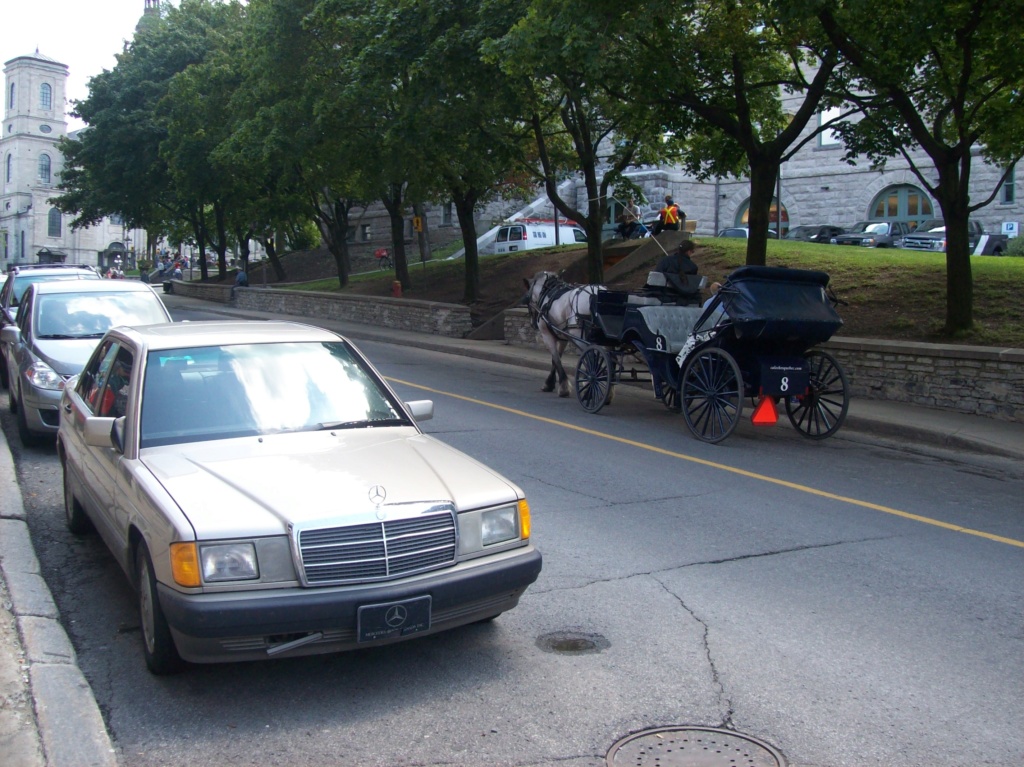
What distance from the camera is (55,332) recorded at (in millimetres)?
11031

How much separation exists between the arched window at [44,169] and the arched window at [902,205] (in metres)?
94.9

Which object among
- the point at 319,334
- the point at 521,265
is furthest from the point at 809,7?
the point at 521,265

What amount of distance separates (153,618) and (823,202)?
40330 millimetres

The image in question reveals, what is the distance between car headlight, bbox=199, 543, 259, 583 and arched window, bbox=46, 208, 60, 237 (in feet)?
371

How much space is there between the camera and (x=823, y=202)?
41.1 m

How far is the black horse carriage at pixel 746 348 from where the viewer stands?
11.1m

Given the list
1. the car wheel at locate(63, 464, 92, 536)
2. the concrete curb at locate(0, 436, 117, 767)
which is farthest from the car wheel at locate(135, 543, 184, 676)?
the car wheel at locate(63, 464, 92, 536)

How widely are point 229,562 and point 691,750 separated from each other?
7.02 feet

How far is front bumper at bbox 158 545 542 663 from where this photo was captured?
4.19 meters

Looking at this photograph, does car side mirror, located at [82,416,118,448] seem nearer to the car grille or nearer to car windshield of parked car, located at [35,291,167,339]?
the car grille

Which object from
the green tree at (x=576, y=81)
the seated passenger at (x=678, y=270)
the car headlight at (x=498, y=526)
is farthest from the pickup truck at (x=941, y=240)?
the car headlight at (x=498, y=526)

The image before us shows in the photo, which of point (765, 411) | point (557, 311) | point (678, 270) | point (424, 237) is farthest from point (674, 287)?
point (424, 237)

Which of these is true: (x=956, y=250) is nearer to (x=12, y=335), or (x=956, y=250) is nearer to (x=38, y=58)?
(x=12, y=335)

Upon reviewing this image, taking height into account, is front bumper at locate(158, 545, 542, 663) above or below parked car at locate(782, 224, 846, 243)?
below
